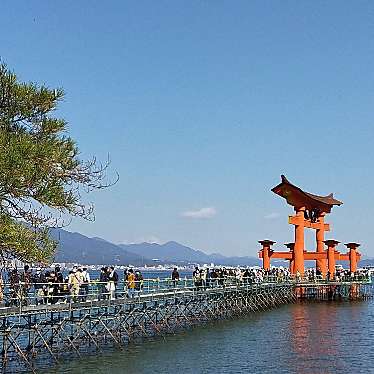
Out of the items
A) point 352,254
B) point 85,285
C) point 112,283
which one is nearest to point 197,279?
point 112,283

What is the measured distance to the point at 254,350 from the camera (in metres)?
30.6

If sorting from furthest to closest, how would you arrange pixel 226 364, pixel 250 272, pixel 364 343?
pixel 250 272, pixel 364 343, pixel 226 364

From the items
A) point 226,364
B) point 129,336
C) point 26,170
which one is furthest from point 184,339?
point 26,170

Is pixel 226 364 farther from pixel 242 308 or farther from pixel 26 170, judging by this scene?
pixel 242 308

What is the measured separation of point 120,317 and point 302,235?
28369 mm

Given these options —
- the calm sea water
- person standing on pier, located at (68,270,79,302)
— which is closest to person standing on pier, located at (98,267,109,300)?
person standing on pier, located at (68,270,79,302)

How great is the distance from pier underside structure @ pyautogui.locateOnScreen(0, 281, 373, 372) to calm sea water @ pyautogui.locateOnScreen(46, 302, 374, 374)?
1274mm

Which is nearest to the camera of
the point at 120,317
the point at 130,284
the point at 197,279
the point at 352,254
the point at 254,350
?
the point at 254,350

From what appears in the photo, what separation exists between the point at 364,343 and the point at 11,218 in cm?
2079

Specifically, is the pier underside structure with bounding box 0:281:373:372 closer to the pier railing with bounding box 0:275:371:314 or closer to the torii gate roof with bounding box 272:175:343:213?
the pier railing with bounding box 0:275:371:314

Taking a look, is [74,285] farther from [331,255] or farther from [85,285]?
[331,255]

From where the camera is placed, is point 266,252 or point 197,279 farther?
point 266,252

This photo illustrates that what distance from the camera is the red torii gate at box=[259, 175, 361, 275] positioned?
55.8 m

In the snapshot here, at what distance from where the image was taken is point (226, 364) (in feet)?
88.6
